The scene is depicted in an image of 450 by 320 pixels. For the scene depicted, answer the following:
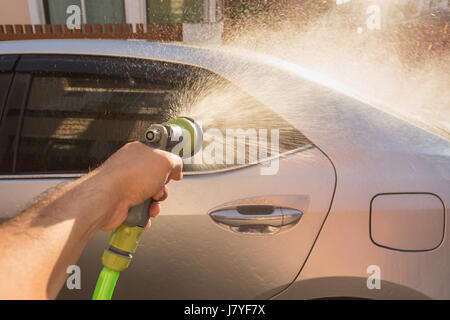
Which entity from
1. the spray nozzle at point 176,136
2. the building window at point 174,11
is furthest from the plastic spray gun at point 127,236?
the building window at point 174,11

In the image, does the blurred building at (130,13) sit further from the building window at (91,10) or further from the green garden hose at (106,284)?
the green garden hose at (106,284)

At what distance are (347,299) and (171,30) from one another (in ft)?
22.6

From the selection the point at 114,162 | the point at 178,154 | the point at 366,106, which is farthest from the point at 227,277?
the point at 366,106

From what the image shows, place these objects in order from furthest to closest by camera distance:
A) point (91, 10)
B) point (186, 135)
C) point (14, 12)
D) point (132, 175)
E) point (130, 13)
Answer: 1. point (91, 10)
2. point (130, 13)
3. point (14, 12)
4. point (186, 135)
5. point (132, 175)

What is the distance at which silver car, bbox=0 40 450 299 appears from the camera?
1437 mm

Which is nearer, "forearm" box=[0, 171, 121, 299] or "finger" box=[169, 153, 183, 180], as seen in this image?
"forearm" box=[0, 171, 121, 299]

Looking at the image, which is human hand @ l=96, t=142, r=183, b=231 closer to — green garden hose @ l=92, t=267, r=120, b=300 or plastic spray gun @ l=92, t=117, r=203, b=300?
plastic spray gun @ l=92, t=117, r=203, b=300

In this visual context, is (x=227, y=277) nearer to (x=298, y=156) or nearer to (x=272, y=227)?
(x=272, y=227)

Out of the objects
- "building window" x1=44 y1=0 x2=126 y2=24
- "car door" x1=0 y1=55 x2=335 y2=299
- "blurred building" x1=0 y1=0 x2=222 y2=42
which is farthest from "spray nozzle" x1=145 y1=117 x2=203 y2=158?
"building window" x1=44 y1=0 x2=126 y2=24

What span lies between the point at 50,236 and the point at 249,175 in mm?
855

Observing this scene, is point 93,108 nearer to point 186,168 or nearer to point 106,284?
point 186,168

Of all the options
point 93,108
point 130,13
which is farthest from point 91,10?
point 93,108

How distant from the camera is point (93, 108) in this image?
1683 millimetres
